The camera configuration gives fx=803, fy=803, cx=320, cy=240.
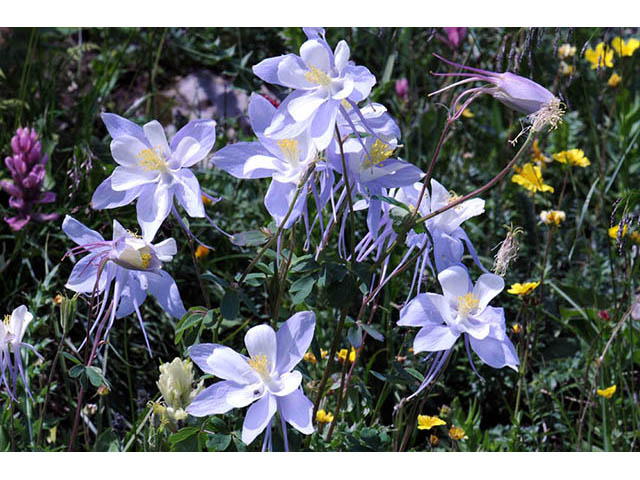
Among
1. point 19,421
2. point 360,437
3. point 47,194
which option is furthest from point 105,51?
point 360,437

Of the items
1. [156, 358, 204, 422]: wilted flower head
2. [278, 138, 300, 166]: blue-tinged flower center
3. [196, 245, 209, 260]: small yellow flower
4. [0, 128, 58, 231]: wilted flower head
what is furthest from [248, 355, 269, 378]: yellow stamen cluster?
[0, 128, 58, 231]: wilted flower head

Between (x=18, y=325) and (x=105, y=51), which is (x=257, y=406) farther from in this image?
(x=105, y=51)

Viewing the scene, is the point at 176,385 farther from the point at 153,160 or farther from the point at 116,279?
the point at 153,160

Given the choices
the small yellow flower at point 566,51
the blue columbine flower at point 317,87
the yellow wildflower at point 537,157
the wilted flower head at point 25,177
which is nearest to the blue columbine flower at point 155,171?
the blue columbine flower at point 317,87

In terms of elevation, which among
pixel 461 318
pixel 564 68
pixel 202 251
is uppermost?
pixel 564 68

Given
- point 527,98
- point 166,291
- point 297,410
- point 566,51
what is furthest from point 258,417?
point 566,51

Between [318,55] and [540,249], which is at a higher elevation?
[318,55]
